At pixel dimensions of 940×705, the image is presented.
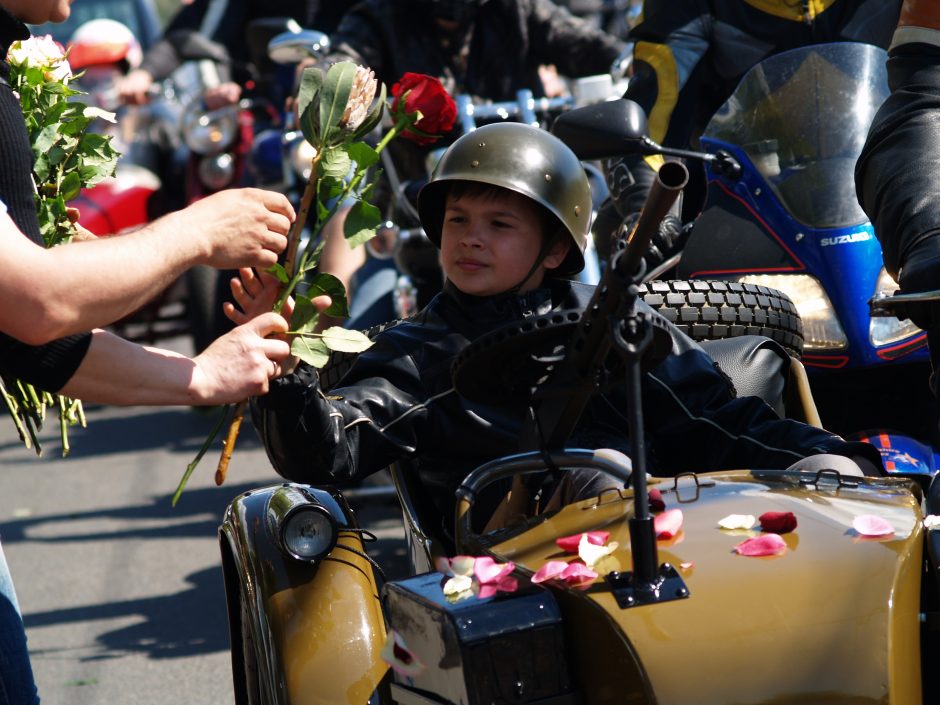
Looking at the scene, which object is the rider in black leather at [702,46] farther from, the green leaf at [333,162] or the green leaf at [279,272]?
the green leaf at [279,272]

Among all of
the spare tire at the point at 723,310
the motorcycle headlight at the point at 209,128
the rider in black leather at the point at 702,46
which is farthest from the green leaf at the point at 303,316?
the motorcycle headlight at the point at 209,128

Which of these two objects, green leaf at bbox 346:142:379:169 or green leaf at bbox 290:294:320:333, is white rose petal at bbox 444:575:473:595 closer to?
green leaf at bbox 290:294:320:333

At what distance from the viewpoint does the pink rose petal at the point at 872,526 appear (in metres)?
2.20

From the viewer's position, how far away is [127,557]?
629 centimetres

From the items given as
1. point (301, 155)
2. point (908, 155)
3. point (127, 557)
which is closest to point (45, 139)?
point (908, 155)

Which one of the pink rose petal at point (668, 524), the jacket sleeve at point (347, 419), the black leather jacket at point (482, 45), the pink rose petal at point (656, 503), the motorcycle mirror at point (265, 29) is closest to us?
the pink rose petal at point (668, 524)

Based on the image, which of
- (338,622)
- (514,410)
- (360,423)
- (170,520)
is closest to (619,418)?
(514,410)

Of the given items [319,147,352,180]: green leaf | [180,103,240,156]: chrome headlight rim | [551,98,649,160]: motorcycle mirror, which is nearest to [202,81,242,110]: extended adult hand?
[180,103,240,156]: chrome headlight rim

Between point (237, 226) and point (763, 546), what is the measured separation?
105 cm

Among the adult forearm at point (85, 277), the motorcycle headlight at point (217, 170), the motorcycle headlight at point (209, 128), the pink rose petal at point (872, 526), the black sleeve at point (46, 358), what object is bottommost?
the motorcycle headlight at point (217, 170)

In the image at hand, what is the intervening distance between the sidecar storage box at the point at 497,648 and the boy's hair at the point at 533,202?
1.41 metres

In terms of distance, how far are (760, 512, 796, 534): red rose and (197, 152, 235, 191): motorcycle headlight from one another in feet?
26.9

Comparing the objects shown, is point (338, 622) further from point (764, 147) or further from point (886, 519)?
point (764, 147)

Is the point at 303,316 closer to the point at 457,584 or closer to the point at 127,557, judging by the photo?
the point at 457,584
